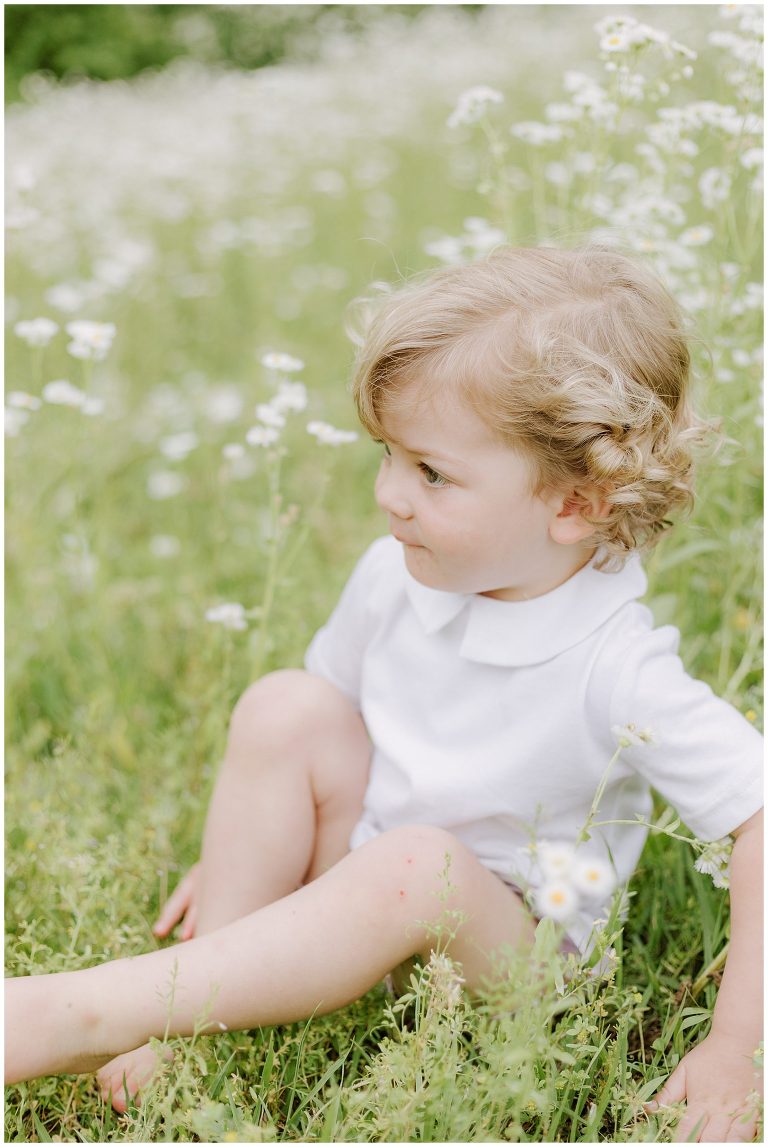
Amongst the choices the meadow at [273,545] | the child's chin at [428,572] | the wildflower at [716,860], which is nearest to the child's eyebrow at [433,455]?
the child's chin at [428,572]

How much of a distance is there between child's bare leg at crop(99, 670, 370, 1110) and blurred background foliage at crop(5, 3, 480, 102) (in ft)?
25.6

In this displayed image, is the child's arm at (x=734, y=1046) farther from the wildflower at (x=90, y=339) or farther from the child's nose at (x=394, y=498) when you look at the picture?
the wildflower at (x=90, y=339)

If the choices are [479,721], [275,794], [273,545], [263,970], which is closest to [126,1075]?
[263,970]

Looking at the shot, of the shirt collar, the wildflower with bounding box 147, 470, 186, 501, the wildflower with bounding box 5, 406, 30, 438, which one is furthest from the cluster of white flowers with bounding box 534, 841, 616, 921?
the wildflower with bounding box 147, 470, 186, 501

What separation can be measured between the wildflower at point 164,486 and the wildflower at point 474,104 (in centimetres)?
111

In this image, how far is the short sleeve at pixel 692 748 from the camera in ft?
3.42

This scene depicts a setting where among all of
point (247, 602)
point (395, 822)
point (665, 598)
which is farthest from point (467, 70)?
point (395, 822)

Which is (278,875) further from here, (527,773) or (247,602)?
(247,602)

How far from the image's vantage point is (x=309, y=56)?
971 centimetres

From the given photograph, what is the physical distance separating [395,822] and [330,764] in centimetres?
10

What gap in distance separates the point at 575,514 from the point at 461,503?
5.2 inches

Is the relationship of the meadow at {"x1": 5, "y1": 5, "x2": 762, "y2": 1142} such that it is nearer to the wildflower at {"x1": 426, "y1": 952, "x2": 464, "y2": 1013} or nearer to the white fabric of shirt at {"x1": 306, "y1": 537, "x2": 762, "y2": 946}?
the wildflower at {"x1": 426, "y1": 952, "x2": 464, "y2": 1013}

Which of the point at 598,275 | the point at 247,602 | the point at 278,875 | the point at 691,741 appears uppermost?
the point at 598,275

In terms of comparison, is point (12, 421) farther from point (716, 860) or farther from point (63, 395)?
point (716, 860)
